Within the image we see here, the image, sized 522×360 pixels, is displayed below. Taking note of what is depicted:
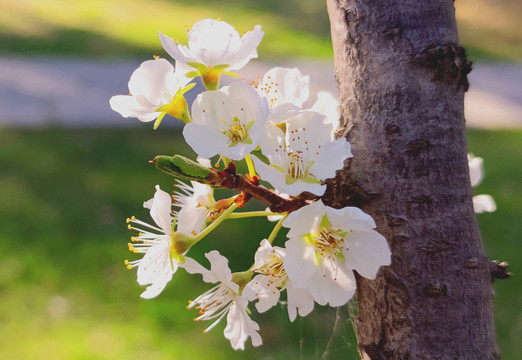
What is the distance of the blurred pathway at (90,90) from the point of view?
4.20 m

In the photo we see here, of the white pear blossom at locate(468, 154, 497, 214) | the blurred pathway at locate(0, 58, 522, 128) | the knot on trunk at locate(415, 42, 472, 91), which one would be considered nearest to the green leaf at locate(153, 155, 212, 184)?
the knot on trunk at locate(415, 42, 472, 91)

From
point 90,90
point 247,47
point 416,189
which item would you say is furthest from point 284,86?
point 90,90

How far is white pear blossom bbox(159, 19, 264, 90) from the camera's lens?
0.67 m

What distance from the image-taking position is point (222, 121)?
26.5 inches

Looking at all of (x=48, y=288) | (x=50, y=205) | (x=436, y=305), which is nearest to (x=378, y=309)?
(x=436, y=305)

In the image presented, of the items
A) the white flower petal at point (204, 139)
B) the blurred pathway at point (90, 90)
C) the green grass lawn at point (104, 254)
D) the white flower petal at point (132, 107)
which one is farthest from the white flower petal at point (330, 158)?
the blurred pathway at point (90, 90)

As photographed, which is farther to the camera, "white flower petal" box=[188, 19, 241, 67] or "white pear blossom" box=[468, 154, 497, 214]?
"white pear blossom" box=[468, 154, 497, 214]

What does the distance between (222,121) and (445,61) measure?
261 mm

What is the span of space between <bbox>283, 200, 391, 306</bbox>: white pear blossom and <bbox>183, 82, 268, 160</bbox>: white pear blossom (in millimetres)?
109

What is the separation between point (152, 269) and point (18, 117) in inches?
150

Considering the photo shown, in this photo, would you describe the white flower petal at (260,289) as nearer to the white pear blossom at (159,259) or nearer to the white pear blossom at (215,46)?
the white pear blossom at (159,259)

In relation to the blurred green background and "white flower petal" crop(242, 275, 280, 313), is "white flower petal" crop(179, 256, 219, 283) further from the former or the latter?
the blurred green background

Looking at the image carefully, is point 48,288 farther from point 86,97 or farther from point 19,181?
point 86,97

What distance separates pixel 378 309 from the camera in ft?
2.28
